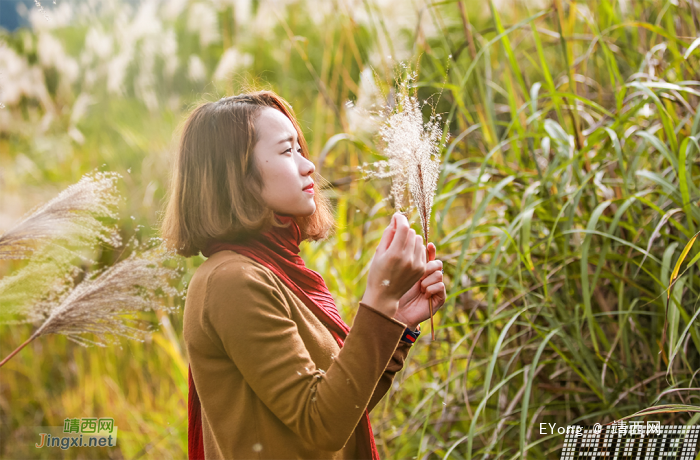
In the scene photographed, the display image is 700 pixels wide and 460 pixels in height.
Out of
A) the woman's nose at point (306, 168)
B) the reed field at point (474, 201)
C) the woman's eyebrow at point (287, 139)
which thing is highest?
the woman's eyebrow at point (287, 139)

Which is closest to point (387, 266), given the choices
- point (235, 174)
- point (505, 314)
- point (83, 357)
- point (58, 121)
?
point (235, 174)

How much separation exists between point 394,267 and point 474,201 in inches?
45.7

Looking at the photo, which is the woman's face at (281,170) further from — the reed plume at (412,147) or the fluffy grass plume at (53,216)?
the fluffy grass plume at (53,216)

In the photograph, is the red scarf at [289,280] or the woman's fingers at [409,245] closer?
the woman's fingers at [409,245]

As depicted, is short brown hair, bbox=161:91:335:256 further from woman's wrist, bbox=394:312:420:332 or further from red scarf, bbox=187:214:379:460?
woman's wrist, bbox=394:312:420:332

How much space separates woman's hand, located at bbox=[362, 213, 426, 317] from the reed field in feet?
0.79

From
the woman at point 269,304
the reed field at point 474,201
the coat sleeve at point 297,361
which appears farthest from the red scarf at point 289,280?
the reed field at point 474,201

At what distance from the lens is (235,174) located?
36.5 inches

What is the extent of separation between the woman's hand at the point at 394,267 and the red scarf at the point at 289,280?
180mm

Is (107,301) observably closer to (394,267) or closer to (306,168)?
(306,168)

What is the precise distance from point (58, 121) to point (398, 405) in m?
2.94

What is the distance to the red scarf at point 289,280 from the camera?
3.12 ft

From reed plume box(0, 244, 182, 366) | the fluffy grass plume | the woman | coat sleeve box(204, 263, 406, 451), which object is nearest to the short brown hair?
the woman

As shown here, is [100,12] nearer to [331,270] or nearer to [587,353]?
[331,270]
